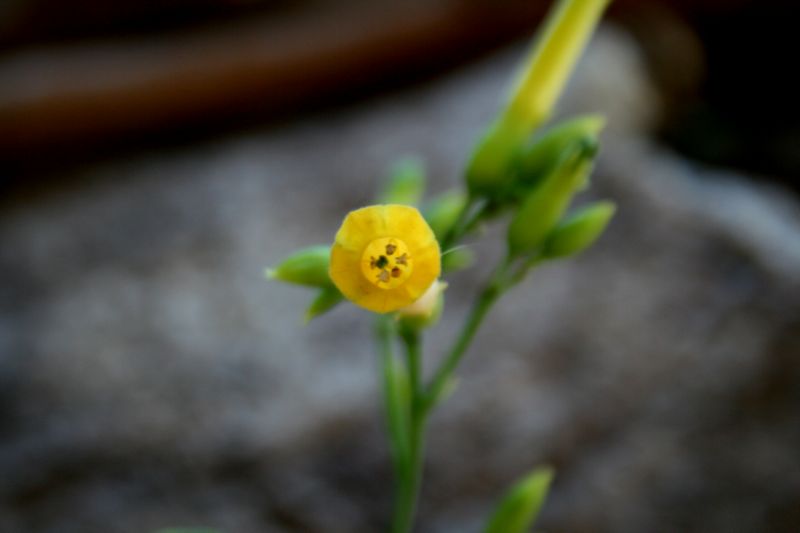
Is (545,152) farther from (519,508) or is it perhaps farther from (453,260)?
(519,508)

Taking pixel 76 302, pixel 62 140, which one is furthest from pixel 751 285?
pixel 62 140

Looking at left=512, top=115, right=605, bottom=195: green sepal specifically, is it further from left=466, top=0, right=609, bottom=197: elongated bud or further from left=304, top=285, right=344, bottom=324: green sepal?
left=304, top=285, right=344, bottom=324: green sepal

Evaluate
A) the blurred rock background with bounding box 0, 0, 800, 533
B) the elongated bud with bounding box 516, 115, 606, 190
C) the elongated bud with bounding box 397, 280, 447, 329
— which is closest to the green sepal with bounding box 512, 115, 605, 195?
the elongated bud with bounding box 516, 115, 606, 190

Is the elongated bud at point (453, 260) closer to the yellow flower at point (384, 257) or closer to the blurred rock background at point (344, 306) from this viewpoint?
the yellow flower at point (384, 257)

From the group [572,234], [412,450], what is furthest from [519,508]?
[572,234]

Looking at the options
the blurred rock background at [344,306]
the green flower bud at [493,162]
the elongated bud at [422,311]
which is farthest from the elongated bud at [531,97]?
the blurred rock background at [344,306]

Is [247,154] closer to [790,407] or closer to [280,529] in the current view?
[280,529]
